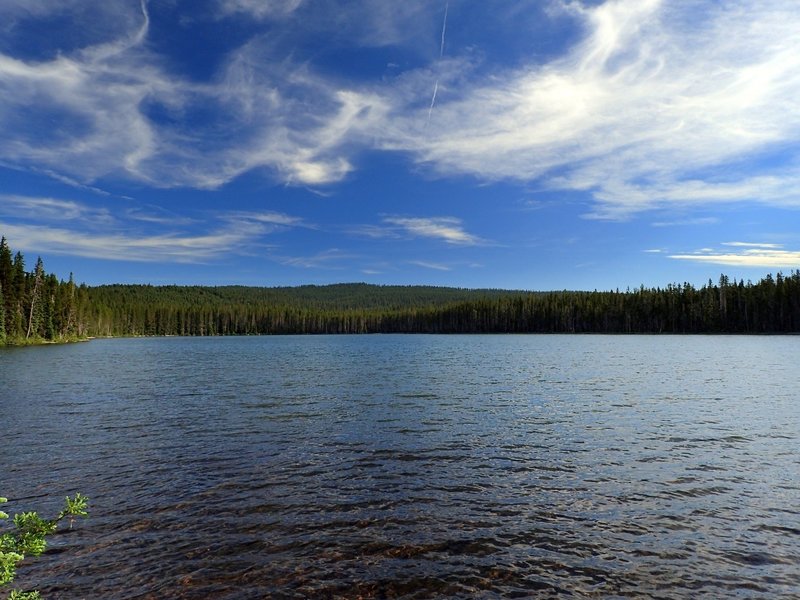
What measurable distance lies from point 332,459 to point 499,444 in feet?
28.3

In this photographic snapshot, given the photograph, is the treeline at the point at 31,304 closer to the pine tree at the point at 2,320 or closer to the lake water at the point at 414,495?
the pine tree at the point at 2,320

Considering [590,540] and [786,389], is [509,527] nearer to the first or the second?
[590,540]

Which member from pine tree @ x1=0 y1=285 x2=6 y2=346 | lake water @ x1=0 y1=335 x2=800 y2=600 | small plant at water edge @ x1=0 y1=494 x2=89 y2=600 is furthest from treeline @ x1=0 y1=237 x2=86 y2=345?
small plant at water edge @ x1=0 y1=494 x2=89 y2=600

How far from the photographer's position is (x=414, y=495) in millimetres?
18000

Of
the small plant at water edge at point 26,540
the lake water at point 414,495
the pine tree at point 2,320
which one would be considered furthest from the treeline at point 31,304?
the small plant at water edge at point 26,540

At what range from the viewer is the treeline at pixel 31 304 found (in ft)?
381

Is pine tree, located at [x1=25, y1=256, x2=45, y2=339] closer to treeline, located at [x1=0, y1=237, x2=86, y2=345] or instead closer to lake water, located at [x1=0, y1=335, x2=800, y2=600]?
treeline, located at [x1=0, y1=237, x2=86, y2=345]

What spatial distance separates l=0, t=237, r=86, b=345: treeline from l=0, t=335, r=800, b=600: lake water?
100 m

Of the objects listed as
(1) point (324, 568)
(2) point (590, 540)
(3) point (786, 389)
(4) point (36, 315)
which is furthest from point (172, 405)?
(4) point (36, 315)

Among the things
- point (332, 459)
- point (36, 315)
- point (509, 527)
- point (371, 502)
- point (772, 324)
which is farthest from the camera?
point (772, 324)

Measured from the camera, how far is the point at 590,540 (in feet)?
46.8

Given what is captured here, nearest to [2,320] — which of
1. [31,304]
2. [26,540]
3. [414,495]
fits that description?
[31,304]

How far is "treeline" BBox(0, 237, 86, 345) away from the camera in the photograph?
116 meters

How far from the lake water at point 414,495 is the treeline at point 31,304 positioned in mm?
100177
